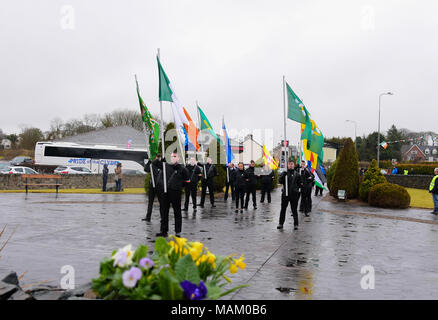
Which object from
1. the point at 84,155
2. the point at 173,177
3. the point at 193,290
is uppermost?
the point at 84,155

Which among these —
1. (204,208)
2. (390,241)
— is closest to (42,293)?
(390,241)

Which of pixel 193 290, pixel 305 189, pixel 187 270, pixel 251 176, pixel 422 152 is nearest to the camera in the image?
pixel 193 290

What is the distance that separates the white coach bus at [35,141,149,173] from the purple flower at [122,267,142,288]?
42.9 meters

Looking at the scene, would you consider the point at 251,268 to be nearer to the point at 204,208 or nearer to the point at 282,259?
the point at 282,259

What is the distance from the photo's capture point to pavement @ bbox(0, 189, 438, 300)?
5.76 meters

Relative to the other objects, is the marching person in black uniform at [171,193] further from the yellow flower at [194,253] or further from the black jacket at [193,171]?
the yellow flower at [194,253]

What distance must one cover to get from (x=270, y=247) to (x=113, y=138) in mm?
52903

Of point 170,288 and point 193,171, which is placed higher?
point 193,171

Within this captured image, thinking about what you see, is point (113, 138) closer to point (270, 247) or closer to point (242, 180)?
point (242, 180)

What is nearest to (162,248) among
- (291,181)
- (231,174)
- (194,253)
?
(194,253)

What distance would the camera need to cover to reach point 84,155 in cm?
4616

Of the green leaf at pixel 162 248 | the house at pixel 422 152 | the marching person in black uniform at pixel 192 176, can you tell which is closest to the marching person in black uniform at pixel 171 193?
the marching person in black uniform at pixel 192 176
